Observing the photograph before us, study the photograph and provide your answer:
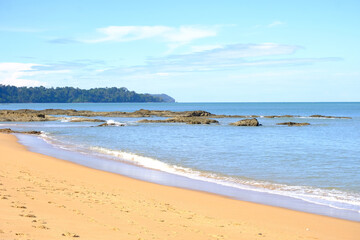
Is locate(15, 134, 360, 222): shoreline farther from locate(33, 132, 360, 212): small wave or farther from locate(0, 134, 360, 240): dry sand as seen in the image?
locate(0, 134, 360, 240): dry sand

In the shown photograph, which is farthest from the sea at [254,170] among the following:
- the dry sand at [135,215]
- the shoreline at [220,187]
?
the dry sand at [135,215]

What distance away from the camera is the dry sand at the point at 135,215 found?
733 cm

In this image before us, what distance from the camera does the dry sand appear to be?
7.33 m

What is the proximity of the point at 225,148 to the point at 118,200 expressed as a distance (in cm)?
1617

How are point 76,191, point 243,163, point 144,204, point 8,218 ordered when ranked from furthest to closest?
1. point 243,163
2. point 76,191
3. point 144,204
4. point 8,218

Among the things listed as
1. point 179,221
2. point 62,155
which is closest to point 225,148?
point 62,155

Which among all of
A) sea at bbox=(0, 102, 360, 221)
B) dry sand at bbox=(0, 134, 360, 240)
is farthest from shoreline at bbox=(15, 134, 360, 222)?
dry sand at bbox=(0, 134, 360, 240)

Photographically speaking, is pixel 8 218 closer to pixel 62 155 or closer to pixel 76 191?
pixel 76 191

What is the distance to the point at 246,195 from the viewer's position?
40.7ft

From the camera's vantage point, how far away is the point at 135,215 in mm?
8930

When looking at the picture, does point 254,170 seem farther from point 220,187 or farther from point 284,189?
point 220,187

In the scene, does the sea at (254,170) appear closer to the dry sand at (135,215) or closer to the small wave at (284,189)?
the small wave at (284,189)

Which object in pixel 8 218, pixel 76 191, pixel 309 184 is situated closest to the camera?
pixel 8 218

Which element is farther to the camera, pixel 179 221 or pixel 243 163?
pixel 243 163
